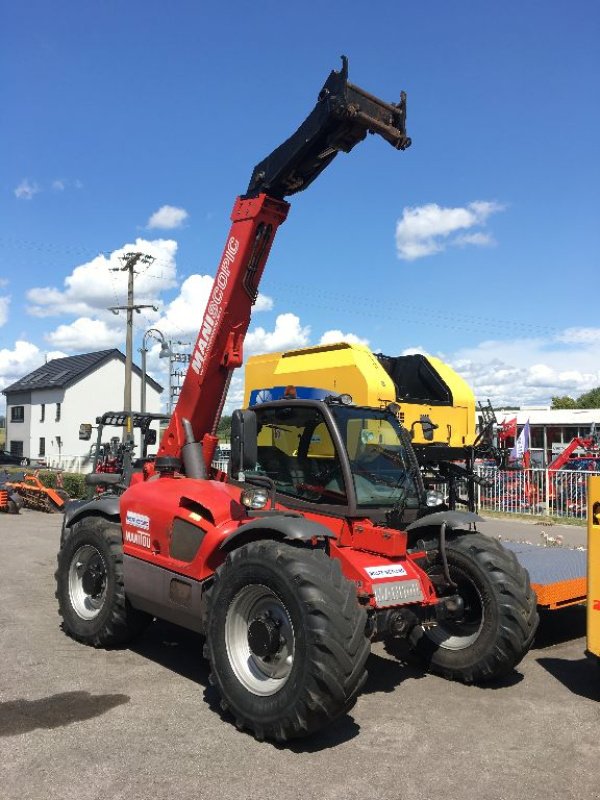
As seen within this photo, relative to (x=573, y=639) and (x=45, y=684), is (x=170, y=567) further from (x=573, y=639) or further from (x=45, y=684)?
(x=573, y=639)

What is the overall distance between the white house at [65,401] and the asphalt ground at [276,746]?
→ 38.7 meters

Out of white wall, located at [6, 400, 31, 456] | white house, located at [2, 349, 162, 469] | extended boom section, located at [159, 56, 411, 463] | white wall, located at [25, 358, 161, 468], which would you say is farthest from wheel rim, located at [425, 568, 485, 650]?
white wall, located at [6, 400, 31, 456]

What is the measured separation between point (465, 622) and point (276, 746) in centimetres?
212

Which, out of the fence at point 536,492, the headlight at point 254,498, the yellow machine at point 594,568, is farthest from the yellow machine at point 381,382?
the fence at point 536,492

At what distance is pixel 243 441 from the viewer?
4902 mm

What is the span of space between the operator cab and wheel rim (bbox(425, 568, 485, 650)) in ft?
2.21

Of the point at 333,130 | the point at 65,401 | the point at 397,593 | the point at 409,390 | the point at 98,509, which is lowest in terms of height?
the point at 397,593

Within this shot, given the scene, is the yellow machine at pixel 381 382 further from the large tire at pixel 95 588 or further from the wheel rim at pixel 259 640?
the wheel rim at pixel 259 640

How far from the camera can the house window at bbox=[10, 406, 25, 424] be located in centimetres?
4738

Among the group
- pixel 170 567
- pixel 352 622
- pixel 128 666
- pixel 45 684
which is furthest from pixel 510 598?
pixel 45 684

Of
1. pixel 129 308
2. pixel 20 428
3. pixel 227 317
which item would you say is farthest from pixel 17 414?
pixel 227 317

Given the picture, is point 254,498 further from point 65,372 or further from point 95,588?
point 65,372

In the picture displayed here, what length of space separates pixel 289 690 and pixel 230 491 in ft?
5.74

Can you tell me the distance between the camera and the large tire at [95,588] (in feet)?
18.8
